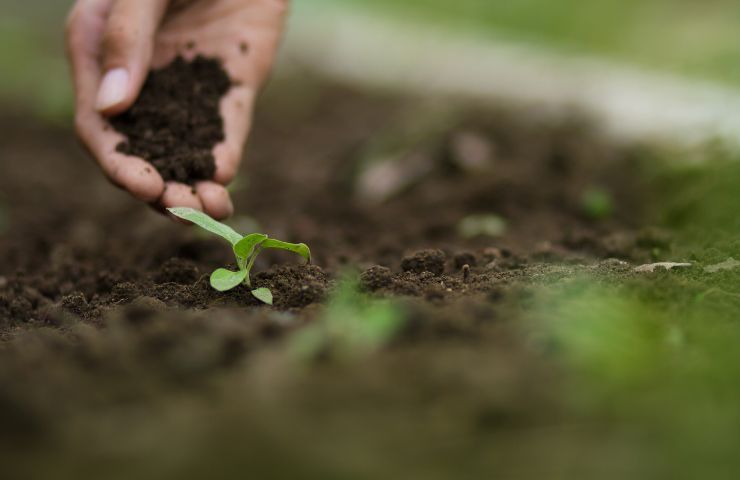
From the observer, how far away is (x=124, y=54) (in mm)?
2324

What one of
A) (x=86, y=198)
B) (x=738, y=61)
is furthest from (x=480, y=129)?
(x=86, y=198)

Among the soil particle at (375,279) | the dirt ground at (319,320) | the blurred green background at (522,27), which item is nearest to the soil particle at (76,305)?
the dirt ground at (319,320)

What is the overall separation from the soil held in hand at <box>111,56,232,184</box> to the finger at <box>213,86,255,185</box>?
2 centimetres

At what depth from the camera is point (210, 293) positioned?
2006 millimetres

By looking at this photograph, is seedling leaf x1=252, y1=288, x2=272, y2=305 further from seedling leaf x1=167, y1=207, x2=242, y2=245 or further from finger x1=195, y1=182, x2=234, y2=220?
finger x1=195, y1=182, x2=234, y2=220

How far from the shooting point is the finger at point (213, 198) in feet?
7.42

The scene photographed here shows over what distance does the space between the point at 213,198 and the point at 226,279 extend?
0.46 metres

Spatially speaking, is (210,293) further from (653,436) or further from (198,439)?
(653,436)

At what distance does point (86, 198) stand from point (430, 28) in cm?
372

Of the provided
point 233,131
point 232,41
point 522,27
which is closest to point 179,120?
point 233,131

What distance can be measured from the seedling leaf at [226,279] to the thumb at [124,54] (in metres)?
0.75

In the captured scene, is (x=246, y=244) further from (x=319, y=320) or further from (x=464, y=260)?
(x=464, y=260)

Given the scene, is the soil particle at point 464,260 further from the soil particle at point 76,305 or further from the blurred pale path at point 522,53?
the blurred pale path at point 522,53

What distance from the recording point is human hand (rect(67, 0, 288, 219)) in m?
2.26
